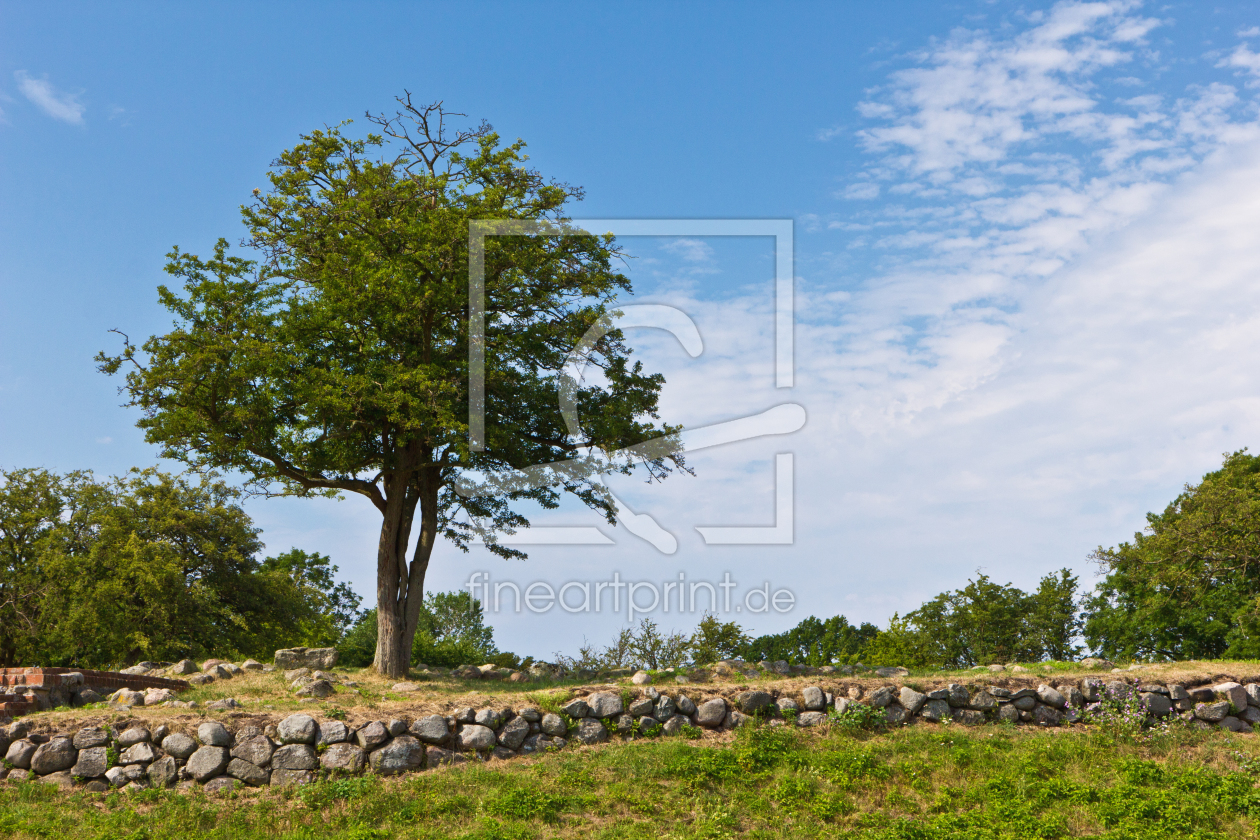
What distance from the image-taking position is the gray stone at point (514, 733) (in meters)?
11.9

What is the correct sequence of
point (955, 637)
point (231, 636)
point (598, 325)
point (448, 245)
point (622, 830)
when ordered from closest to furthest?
1. point (622, 830)
2. point (448, 245)
3. point (598, 325)
4. point (231, 636)
5. point (955, 637)

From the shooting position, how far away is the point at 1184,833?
10203 mm

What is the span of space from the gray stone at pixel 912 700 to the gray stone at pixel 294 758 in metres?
8.09

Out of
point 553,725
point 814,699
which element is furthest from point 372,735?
point 814,699

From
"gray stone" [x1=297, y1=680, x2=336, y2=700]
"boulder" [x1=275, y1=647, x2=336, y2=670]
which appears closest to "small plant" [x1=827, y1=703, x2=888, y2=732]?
"gray stone" [x1=297, y1=680, x2=336, y2=700]

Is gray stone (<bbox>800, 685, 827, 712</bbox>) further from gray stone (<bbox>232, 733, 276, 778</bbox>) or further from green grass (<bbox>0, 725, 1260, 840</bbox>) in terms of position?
gray stone (<bbox>232, 733, 276, 778</bbox>)

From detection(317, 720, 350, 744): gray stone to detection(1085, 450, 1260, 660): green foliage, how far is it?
1074 inches

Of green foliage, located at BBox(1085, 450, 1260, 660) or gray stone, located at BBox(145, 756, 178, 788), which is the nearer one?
gray stone, located at BBox(145, 756, 178, 788)

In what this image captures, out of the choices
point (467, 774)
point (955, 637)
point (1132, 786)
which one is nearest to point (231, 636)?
point (467, 774)

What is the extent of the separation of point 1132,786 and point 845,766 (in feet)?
11.3

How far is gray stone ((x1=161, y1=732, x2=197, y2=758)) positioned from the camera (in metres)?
11.2

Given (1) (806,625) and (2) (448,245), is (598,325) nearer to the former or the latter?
(2) (448,245)

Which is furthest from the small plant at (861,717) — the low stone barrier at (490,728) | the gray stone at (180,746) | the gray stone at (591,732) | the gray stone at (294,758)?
the gray stone at (180,746)

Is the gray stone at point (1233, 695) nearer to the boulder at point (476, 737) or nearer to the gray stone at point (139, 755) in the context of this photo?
the boulder at point (476, 737)
